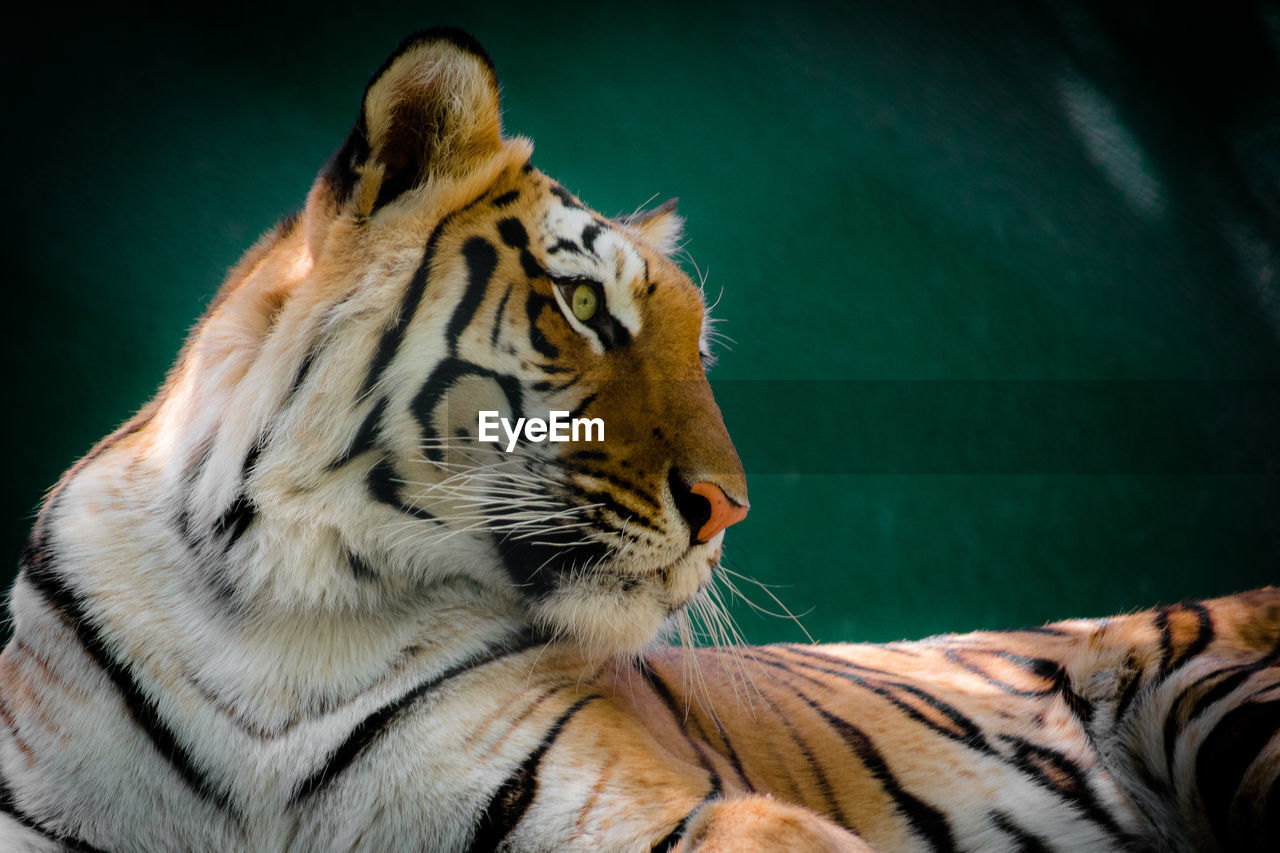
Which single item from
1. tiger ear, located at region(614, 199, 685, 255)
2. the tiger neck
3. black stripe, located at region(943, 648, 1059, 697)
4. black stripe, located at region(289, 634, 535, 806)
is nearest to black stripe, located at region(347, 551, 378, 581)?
the tiger neck

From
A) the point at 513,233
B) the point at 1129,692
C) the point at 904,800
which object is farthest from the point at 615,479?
the point at 1129,692

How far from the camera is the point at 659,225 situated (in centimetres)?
114

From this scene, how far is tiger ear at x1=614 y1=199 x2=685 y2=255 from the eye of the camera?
112 cm

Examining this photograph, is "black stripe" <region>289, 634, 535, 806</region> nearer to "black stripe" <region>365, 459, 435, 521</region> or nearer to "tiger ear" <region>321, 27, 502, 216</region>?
"black stripe" <region>365, 459, 435, 521</region>

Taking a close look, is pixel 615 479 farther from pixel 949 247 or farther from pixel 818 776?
pixel 949 247

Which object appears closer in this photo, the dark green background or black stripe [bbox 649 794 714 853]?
black stripe [bbox 649 794 714 853]

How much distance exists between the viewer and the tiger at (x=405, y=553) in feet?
2.40

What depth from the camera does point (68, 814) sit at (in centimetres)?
76

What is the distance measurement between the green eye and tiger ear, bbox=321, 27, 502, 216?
16cm

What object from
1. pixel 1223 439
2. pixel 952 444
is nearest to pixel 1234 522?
pixel 1223 439

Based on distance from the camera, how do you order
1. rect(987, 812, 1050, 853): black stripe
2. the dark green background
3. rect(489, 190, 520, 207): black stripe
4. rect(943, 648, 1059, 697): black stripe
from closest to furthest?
1. rect(489, 190, 520, 207): black stripe
2. rect(987, 812, 1050, 853): black stripe
3. rect(943, 648, 1059, 697): black stripe
4. the dark green background

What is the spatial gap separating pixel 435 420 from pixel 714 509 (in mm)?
255

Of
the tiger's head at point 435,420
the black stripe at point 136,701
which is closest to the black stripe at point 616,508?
the tiger's head at point 435,420

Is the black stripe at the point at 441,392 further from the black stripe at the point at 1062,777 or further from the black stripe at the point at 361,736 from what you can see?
the black stripe at the point at 1062,777
